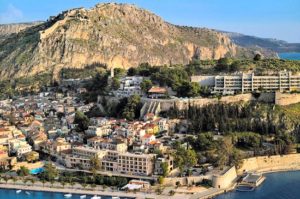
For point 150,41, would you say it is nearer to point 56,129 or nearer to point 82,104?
point 82,104

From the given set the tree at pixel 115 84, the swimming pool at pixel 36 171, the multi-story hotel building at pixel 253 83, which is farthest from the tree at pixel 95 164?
the tree at pixel 115 84

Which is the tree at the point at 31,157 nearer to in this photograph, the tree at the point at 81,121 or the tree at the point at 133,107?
the tree at the point at 81,121

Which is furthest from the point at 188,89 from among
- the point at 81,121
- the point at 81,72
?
the point at 81,72

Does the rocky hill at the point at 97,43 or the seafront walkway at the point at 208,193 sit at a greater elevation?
the rocky hill at the point at 97,43

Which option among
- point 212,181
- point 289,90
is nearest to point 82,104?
point 289,90

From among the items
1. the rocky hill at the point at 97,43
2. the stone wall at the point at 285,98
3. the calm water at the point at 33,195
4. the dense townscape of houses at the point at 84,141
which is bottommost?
the calm water at the point at 33,195

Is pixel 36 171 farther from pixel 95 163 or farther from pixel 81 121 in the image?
pixel 81 121
